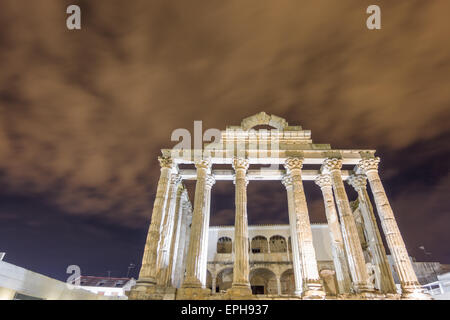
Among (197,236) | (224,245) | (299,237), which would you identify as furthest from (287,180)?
(224,245)

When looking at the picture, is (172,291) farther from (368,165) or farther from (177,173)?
(368,165)

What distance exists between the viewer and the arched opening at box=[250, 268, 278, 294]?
34.4 meters

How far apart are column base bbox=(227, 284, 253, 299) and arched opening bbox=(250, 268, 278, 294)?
20.0m

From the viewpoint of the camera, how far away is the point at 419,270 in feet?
121

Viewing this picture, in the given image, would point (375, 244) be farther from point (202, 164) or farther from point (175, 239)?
point (175, 239)

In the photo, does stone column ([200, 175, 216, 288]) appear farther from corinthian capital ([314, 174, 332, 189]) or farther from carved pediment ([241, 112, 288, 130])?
corinthian capital ([314, 174, 332, 189])

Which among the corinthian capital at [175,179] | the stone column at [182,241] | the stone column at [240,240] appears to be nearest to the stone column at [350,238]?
the stone column at [240,240]

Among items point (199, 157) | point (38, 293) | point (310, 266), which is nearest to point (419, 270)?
point (310, 266)

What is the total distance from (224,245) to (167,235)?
17.8 metres

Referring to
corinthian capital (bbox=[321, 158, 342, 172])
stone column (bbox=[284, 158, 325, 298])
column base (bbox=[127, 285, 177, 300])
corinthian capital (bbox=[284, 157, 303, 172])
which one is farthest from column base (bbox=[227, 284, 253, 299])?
corinthian capital (bbox=[321, 158, 342, 172])
